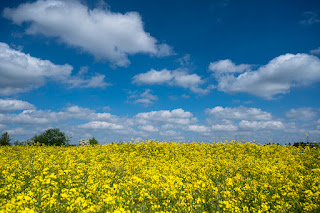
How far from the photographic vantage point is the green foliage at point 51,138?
93.9 ft

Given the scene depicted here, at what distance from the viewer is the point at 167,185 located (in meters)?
6.71

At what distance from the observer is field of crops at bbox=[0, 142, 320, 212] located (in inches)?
242

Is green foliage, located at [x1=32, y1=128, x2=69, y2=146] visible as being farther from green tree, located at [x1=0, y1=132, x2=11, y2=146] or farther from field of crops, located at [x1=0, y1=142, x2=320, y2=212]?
field of crops, located at [x1=0, y1=142, x2=320, y2=212]

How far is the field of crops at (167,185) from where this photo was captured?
6.14m

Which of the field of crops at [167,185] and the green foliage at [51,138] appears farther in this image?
the green foliage at [51,138]

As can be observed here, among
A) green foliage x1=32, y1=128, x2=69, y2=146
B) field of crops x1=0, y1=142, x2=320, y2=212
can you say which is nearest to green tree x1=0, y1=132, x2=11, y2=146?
green foliage x1=32, y1=128, x2=69, y2=146

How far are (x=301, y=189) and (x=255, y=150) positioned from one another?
26.2 ft

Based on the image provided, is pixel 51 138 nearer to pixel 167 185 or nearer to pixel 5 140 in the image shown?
pixel 5 140

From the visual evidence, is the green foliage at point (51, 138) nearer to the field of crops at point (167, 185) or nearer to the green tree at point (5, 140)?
the green tree at point (5, 140)

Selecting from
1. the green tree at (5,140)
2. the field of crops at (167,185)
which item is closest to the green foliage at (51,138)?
the green tree at (5,140)

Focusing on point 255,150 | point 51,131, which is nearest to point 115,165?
point 255,150

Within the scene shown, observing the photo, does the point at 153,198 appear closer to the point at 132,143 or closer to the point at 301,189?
the point at 301,189

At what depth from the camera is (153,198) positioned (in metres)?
6.51

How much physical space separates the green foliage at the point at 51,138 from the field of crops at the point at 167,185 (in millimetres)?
14690
